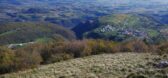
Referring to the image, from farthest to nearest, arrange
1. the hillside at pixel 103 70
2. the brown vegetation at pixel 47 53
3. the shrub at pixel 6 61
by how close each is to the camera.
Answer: the brown vegetation at pixel 47 53, the shrub at pixel 6 61, the hillside at pixel 103 70

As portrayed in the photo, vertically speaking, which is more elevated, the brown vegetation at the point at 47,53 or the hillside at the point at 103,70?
the hillside at the point at 103,70

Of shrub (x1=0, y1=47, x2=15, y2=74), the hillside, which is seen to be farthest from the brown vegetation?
the hillside

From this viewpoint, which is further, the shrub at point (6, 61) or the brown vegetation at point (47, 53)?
the brown vegetation at point (47, 53)

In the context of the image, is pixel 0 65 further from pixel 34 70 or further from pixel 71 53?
pixel 71 53

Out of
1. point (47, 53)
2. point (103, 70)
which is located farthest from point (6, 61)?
point (103, 70)

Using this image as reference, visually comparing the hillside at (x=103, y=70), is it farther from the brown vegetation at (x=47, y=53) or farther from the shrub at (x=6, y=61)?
the shrub at (x=6, y=61)

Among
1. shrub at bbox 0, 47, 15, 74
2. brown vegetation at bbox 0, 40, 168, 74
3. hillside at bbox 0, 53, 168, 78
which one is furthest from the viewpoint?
brown vegetation at bbox 0, 40, 168, 74

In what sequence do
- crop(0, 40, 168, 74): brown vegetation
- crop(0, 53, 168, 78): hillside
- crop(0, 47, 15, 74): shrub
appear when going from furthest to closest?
crop(0, 40, 168, 74): brown vegetation, crop(0, 47, 15, 74): shrub, crop(0, 53, 168, 78): hillside

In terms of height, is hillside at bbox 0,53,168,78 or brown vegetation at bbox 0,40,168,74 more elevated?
hillside at bbox 0,53,168,78

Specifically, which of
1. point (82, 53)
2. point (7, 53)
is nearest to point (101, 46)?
point (82, 53)

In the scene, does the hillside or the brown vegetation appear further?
the brown vegetation

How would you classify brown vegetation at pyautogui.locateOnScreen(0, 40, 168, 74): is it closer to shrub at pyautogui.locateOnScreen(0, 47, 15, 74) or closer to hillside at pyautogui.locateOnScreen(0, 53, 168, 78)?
shrub at pyautogui.locateOnScreen(0, 47, 15, 74)

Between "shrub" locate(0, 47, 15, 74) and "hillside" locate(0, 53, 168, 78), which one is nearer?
"hillside" locate(0, 53, 168, 78)

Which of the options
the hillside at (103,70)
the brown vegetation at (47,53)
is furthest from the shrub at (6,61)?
the hillside at (103,70)
